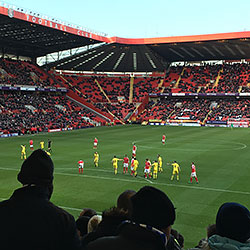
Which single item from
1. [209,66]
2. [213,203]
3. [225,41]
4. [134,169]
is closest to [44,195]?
[213,203]

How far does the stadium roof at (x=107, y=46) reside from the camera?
49875mm

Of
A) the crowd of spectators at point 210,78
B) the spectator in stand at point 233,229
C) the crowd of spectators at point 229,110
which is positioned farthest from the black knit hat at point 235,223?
the crowd of spectators at point 210,78

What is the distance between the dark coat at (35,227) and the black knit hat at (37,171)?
25cm

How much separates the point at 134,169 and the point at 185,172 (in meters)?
3.89

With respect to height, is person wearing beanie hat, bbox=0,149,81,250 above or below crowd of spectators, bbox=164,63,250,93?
below

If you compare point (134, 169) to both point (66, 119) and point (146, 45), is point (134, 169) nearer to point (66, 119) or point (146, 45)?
point (66, 119)

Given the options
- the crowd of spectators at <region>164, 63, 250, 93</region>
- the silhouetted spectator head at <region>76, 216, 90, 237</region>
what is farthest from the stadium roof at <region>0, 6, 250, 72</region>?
the silhouetted spectator head at <region>76, 216, 90, 237</region>

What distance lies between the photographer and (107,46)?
64.5 metres

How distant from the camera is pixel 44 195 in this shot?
325 cm

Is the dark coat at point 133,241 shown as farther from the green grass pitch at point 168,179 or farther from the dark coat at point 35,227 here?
the green grass pitch at point 168,179

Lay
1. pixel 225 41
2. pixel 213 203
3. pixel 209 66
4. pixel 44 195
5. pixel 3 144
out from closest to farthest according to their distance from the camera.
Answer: pixel 44 195 → pixel 213 203 → pixel 3 144 → pixel 225 41 → pixel 209 66

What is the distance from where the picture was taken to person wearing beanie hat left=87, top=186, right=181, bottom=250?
2.88 m

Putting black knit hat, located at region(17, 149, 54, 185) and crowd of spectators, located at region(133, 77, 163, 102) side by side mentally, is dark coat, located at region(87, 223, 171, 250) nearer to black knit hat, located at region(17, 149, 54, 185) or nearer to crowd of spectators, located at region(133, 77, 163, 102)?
black knit hat, located at region(17, 149, 54, 185)

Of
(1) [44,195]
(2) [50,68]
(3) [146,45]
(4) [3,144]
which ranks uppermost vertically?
(3) [146,45]
